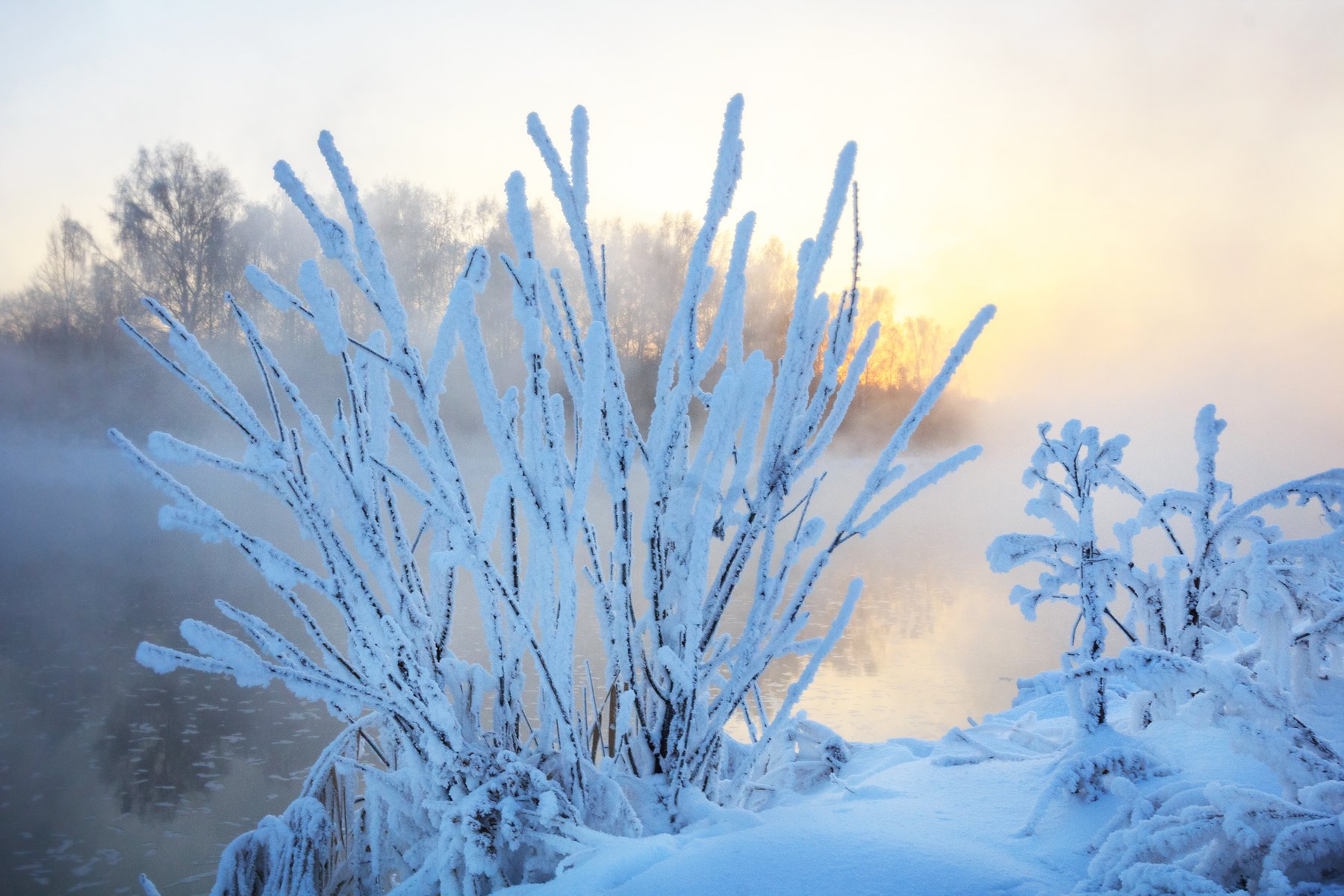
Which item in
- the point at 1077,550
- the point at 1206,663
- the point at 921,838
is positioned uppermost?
the point at 1077,550

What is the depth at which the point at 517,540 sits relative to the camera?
42.5 inches

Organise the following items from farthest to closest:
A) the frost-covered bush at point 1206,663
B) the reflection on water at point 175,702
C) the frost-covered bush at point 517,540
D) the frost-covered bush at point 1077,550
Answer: the reflection on water at point 175,702 → the frost-covered bush at point 1077,550 → the frost-covered bush at point 517,540 → the frost-covered bush at point 1206,663

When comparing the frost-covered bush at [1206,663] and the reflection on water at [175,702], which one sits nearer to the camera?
the frost-covered bush at [1206,663]

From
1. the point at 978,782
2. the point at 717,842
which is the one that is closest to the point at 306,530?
the point at 717,842

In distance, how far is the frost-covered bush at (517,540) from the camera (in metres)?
0.90

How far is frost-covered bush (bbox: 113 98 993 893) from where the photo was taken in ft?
2.94

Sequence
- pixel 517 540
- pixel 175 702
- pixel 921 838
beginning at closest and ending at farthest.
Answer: pixel 921 838, pixel 517 540, pixel 175 702

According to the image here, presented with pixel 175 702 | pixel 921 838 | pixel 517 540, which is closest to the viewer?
pixel 921 838

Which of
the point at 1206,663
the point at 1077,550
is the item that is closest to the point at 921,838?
the point at 1206,663

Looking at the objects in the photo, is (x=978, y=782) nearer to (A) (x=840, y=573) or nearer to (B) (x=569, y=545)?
(B) (x=569, y=545)

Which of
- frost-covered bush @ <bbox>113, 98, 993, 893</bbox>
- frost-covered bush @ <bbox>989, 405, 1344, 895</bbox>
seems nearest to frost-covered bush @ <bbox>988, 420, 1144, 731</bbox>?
frost-covered bush @ <bbox>989, 405, 1344, 895</bbox>

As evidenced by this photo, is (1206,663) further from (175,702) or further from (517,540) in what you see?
(175,702)

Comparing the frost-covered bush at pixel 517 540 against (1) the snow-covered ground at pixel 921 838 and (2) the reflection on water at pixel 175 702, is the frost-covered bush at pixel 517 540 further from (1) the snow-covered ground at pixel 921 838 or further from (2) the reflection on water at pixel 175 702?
(2) the reflection on water at pixel 175 702

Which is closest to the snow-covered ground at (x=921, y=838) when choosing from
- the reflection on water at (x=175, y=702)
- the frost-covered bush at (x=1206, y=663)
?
the frost-covered bush at (x=1206, y=663)
